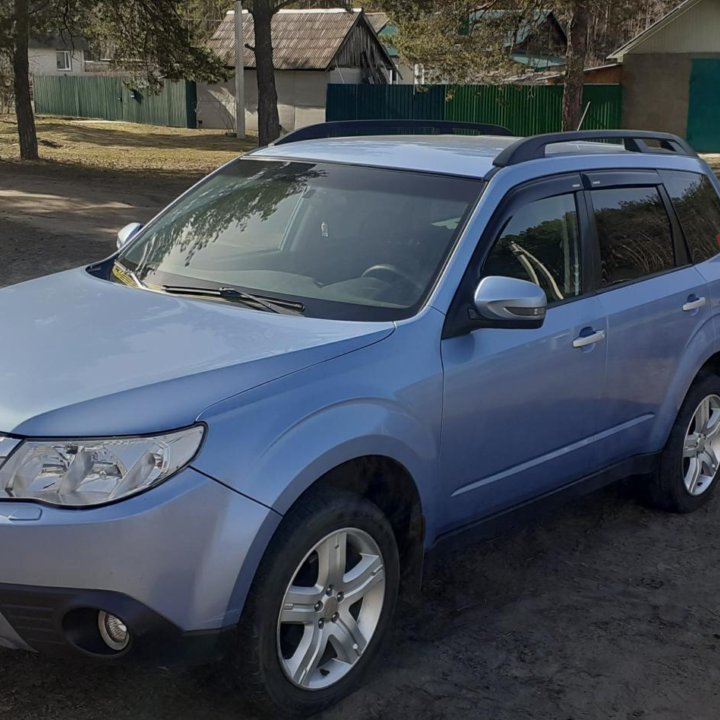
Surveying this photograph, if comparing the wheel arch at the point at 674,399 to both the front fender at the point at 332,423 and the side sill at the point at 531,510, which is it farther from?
the front fender at the point at 332,423

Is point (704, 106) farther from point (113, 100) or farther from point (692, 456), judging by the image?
point (692, 456)

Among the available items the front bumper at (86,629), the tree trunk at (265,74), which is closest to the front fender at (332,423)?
the front bumper at (86,629)

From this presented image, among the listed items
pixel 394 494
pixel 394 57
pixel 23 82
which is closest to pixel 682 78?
pixel 394 57

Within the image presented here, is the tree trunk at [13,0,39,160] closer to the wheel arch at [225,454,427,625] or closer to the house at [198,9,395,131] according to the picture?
the wheel arch at [225,454,427,625]

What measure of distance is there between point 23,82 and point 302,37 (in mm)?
25541

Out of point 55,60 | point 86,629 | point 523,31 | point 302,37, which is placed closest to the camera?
point 86,629

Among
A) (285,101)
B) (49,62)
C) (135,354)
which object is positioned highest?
(49,62)

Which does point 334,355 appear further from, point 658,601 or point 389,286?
point 658,601

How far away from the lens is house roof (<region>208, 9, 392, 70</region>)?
148 ft

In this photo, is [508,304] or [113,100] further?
[113,100]

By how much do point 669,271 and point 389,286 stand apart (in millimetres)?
1776

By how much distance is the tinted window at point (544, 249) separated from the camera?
165 inches

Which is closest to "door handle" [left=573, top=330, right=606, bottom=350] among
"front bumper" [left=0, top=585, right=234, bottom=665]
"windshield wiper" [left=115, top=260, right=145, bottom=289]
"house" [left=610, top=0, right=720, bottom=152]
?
"windshield wiper" [left=115, top=260, right=145, bottom=289]

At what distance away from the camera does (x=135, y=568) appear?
2.89m
